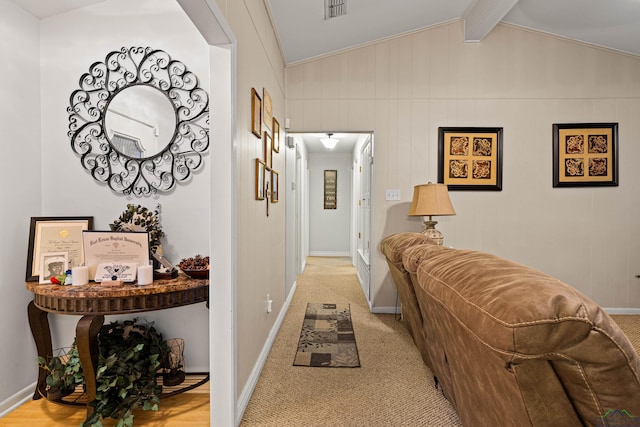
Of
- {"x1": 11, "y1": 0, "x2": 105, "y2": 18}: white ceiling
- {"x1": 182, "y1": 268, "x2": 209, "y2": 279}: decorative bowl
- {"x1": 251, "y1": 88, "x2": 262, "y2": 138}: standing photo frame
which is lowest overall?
{"x1": 182, "y1": 268, "x2": 209, "y2": 279}: decorative bowl

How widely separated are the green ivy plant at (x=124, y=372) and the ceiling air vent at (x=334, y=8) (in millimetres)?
2690

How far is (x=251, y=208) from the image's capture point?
7.24 ft

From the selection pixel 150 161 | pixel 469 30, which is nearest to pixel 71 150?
pixel 150 161

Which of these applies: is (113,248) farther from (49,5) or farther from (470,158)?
(470,158)

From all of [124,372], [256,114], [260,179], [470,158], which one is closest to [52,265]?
[124,372]

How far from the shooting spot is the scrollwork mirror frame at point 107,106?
7.42 feet

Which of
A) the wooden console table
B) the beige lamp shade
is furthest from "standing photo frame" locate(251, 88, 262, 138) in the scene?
the beige lamp shade

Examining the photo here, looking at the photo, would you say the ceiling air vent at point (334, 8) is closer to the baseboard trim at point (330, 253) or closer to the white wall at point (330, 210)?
the white wall at point (330, 210)

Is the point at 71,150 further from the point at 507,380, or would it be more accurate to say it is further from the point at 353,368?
the point at 507,380

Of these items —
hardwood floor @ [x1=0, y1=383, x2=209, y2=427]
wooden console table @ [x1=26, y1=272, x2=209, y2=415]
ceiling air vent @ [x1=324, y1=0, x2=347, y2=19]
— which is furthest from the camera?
ceiling air vent @ [x1=324, y1=0, x2=347, y2=19]

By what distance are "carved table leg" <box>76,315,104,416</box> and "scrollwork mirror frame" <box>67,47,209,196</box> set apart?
2.77 ft

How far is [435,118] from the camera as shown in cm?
384

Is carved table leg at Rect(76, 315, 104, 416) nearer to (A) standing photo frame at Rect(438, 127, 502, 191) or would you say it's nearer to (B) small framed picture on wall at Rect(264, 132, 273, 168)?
(B) small framed picture on wall at Rect(264, 132, 273, 168)

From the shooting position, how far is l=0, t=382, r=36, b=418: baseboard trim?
192 centimetres
